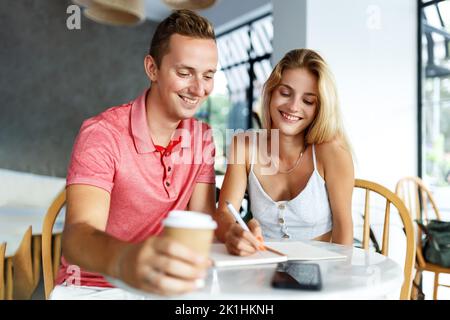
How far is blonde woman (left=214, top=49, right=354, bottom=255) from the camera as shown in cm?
135

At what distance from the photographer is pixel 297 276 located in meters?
0.71

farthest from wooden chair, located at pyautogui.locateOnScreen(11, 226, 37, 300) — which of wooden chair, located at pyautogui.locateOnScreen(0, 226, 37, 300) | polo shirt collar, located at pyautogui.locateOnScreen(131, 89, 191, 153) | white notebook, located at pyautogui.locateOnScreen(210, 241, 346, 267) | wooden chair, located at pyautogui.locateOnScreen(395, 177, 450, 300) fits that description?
wooden chair, located at pyautogui.locateOnScreen(395, 177, 450, 300)

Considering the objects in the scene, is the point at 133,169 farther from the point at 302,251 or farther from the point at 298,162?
the point at 298,162

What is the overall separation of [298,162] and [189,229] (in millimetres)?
991

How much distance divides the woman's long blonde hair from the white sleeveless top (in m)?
0.12

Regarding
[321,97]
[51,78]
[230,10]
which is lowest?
[321,97]

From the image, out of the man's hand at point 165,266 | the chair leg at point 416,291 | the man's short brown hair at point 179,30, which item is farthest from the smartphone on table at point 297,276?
the chair leg at point 416,291

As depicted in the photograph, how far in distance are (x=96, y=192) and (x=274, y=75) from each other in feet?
2.55

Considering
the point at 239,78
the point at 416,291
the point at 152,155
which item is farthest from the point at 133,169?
the point at 239,78

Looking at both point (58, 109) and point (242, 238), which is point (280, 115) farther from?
point (58, 109)

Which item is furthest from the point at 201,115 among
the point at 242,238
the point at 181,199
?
the point at 242,238

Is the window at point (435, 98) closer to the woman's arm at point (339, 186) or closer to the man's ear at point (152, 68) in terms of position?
the woman's arm at point (339, 186)

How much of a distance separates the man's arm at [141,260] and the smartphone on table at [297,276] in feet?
0.65

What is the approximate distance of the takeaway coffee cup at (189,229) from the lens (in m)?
0.49
